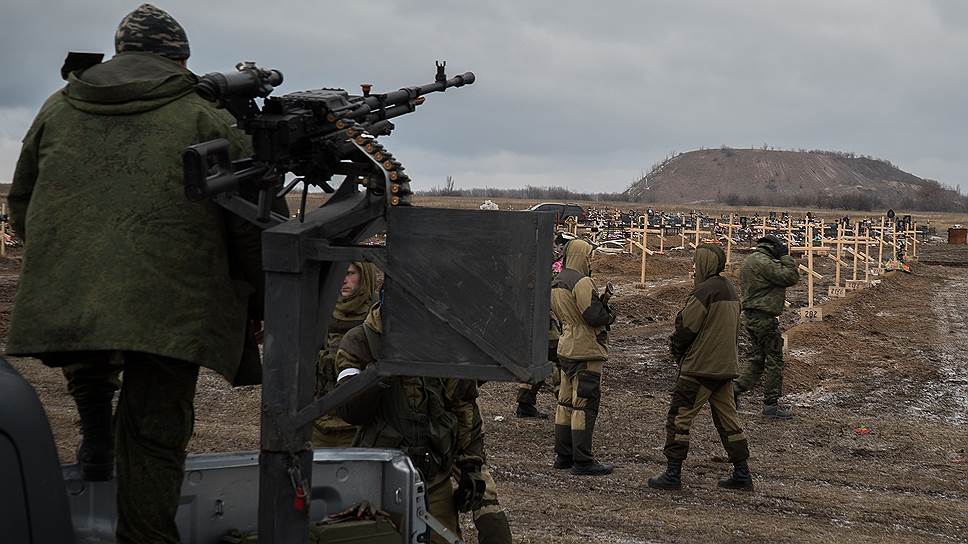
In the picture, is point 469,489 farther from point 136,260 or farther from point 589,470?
point 589,470

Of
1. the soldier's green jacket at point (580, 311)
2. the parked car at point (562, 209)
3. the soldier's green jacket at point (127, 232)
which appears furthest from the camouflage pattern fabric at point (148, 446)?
the soldier's green jacket at point (580, 311)

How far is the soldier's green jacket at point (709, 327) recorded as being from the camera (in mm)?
9195

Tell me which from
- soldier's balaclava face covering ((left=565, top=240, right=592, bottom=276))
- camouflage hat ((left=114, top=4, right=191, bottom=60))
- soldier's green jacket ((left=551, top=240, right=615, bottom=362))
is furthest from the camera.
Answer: soldier's balaclava face covering ((left=565, top=240, right=592, bottom=276))

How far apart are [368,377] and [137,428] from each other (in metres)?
0.66

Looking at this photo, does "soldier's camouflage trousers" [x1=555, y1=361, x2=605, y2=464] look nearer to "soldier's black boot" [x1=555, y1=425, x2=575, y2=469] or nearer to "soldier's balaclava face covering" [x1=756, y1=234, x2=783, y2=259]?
"soldier's black boot" [x1=555, y1=425, x2=575, y2=469]

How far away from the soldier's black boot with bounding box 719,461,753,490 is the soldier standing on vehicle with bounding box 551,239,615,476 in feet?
3.57

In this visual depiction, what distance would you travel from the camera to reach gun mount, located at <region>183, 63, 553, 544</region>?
2.77 meters

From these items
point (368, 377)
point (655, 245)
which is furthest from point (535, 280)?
point (655, 245)

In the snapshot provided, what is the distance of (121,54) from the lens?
3.16 m

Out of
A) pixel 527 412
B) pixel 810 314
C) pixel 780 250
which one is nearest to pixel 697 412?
pixel 527 412

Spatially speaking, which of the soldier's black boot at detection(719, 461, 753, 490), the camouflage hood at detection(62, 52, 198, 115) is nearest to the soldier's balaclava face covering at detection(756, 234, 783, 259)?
the soldier's black boot at detection(719, 461, 753, 490)

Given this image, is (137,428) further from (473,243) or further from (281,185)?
(473,243)

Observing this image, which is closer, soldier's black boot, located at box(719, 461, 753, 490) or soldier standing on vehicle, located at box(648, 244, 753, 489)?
soldier standing on vehicle, located at box(648, 244, 753, 489)

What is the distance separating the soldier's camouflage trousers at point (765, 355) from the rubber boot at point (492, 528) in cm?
825
